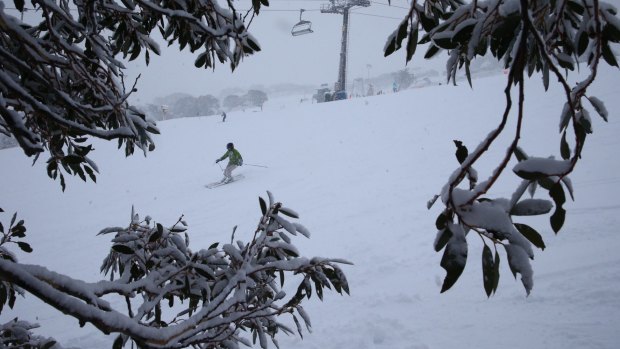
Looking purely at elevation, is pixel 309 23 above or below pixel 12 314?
above

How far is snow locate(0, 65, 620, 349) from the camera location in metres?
3.16

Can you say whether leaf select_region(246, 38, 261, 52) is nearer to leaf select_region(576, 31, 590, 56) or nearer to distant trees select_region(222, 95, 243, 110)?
leaf select_region(576, 31, 590, 56)

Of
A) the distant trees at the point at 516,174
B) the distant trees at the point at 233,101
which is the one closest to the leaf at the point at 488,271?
the distant trees at the point at 516,174

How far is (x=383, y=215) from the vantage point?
598 centimetres

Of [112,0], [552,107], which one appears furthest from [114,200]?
[552,107]

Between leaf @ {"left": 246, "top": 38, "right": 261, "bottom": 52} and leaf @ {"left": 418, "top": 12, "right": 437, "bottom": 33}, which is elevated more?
leaf @ {"left": 246, "top": 38, "right": 261, "bottom": 52}

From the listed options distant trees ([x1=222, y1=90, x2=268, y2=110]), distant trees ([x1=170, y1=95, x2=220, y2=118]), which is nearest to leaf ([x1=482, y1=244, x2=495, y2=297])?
distant trees ([x1=222, y1=90, x2=268, y2=110])

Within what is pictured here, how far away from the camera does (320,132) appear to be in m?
15.7

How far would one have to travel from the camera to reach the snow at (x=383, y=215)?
10.4 ft

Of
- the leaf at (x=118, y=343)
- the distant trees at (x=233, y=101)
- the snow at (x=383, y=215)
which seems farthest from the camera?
the distant trees at (x=233, y=101)

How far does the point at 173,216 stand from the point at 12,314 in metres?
3.83

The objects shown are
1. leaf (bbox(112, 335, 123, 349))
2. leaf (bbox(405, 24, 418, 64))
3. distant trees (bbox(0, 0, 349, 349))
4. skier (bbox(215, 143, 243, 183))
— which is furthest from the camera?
skier (bbox(215, 143, 243, 183))

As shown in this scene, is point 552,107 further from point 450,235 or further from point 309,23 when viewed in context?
point 309,23

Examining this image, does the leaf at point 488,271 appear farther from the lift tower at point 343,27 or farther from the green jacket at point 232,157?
the lift tower at point 343,27
